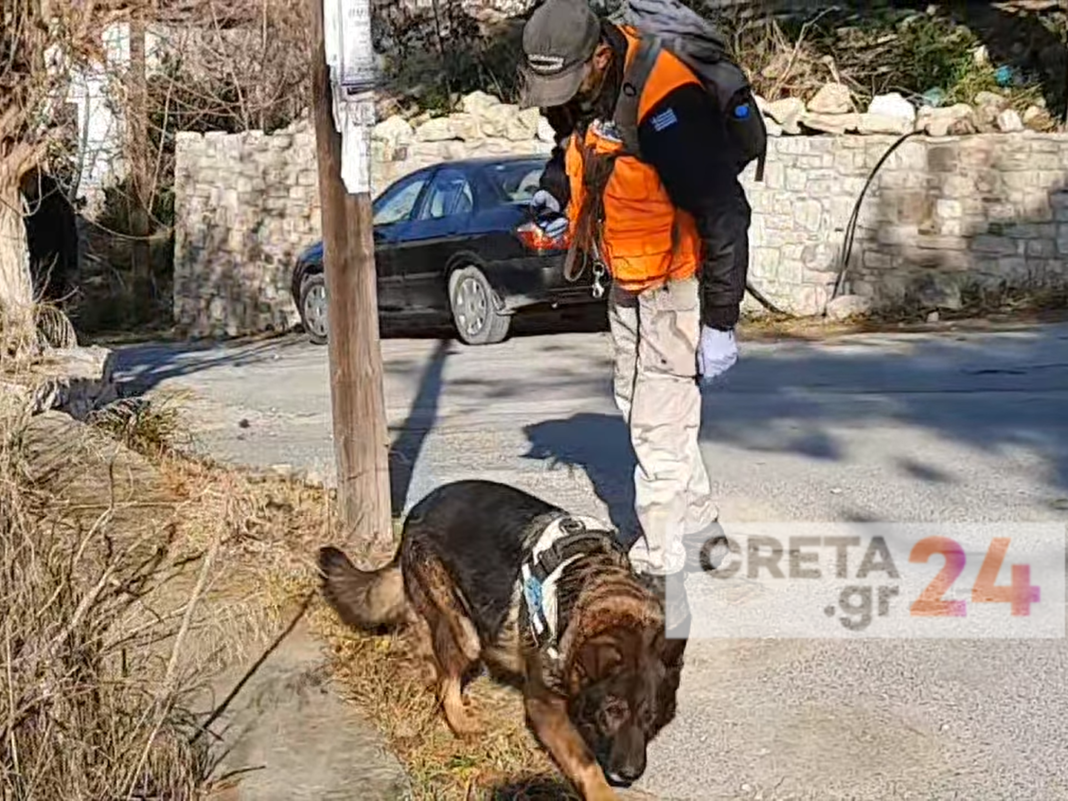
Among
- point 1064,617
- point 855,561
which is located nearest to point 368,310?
point 855,561

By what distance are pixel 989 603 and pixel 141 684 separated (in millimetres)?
3015

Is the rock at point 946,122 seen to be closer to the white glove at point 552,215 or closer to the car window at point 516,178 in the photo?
the car window at point 516,178

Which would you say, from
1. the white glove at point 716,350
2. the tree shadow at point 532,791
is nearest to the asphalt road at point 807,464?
the tree shadow at point 532,791

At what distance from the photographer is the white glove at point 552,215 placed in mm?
5414

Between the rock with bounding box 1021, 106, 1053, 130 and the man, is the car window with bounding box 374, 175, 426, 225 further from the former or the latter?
the man

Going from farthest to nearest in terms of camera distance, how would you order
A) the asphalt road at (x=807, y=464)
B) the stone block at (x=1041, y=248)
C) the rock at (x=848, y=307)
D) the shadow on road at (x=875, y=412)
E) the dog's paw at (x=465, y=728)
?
the rock at (x=848, y=307) < the stone block at (x=1041, y=248) < the shadow on road at (x=875, y=412) < the dog's paw at (x=465, y=728) < the asphalt road at (x=807, y=464)

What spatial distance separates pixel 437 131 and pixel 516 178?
4.95 metres

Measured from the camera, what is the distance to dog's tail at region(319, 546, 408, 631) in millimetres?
4996

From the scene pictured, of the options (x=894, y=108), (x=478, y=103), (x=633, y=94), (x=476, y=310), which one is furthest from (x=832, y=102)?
(x=633, y=94)

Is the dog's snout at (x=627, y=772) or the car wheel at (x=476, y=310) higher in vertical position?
the dog's snout at (x=627, y=772)

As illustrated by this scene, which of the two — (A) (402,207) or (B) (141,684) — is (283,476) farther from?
(A) (402,207)

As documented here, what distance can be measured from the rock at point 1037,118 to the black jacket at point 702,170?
13091 millimetres

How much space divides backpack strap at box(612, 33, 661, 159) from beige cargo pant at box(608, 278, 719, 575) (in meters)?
0.49

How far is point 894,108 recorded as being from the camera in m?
16.4
